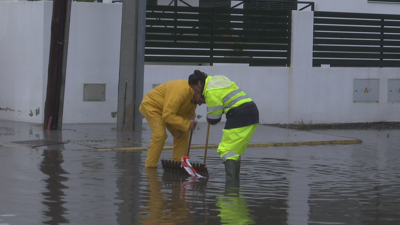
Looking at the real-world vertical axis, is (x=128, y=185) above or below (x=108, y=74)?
below

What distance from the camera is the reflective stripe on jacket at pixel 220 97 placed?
876cm

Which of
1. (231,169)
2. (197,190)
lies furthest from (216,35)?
(197,190)

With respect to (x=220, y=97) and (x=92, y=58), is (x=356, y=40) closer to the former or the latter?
(x=92, y=58)

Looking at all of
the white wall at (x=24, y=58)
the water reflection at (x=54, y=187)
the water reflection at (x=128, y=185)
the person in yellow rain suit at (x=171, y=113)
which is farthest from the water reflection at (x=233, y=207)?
the white wall at (x=24, y=58)

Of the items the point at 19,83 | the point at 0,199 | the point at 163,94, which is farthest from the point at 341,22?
the point at 0,199

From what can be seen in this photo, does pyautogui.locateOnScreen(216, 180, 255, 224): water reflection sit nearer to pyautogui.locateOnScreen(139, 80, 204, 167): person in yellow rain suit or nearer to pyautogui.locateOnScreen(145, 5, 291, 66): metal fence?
pyautogui.locateOnScreen(139, 80, 204, 167): person in yellow rain suit

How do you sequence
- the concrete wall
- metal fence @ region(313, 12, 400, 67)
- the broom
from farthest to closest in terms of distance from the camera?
metal fence @ region(313, 12, 400, 67) → the concrete wall → the broom

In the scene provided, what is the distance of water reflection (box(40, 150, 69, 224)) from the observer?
Result: 6.67m

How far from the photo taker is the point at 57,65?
14.5m

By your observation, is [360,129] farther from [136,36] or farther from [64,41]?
[64,41]

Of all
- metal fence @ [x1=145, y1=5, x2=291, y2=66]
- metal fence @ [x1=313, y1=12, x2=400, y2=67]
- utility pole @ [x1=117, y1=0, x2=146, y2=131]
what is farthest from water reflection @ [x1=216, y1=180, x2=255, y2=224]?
metal fence @ [x1=313, y1=12, x2=400, y2=67]

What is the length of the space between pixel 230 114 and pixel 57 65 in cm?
651

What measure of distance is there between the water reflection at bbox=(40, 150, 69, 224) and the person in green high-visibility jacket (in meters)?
2.06

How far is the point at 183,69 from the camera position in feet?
54.8
